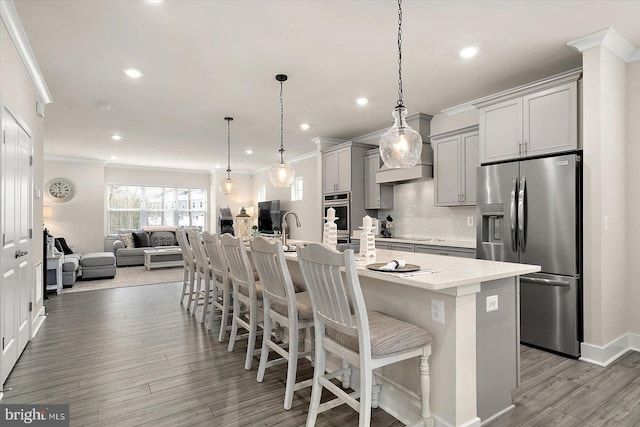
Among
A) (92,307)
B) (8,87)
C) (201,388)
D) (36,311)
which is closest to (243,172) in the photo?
(92,307)

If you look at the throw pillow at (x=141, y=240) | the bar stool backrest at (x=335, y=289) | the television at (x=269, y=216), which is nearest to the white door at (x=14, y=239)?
the bar stool backrest at (x=335, y=289)

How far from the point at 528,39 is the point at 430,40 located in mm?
800

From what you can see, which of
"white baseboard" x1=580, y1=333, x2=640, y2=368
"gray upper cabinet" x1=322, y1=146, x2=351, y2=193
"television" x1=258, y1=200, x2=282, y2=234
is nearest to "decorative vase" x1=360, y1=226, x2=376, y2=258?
"white baseboard" x1=580, y1=333, x2=640, y2=368

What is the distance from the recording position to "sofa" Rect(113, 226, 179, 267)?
8.62m

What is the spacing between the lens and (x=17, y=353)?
295 cm

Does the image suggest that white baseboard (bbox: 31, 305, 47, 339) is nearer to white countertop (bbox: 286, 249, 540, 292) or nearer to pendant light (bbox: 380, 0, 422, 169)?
white countertop (bbox: 286, 249, 540, 292)

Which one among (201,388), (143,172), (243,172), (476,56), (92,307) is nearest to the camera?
(201,388)

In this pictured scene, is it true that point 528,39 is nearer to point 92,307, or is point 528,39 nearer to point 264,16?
point 264,16

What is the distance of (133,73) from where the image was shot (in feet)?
11.8

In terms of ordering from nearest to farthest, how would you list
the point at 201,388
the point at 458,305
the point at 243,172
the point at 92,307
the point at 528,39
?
the point at 458,305 → the point at 201,388 → the point at 528,39 → the point at 92,307 → the point at 243,172

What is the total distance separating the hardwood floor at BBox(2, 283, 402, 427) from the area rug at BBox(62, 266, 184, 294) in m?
2.18

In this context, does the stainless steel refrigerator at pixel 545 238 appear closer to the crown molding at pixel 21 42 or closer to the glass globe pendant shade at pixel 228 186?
the glass globe pendant shade at pixel 228 186

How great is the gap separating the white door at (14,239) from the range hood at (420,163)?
4.24 metres

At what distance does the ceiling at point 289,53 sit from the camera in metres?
2.54
